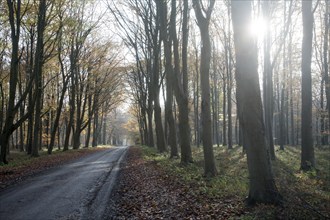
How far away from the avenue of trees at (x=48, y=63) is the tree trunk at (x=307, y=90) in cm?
1581

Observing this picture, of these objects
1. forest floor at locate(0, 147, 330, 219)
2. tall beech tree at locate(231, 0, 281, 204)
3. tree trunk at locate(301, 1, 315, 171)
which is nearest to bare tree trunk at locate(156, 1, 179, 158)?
tree trunk at locate(301, 1, 315, 171)

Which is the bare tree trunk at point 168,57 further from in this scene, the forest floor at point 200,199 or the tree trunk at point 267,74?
the forest floor at point 200,199

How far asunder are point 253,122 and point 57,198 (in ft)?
19.7

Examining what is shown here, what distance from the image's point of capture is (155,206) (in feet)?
29.1

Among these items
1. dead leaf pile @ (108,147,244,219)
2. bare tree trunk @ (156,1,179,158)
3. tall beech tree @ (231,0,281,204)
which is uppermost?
bare tree trunk @ (156,1,179,158)

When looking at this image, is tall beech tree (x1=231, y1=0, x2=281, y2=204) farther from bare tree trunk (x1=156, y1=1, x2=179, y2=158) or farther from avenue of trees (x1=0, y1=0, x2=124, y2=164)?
avenue of trees (x1=0, y1=0, x2=124, y2=164)

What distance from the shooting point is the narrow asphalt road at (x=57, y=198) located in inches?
313

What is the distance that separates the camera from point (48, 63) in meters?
34.1

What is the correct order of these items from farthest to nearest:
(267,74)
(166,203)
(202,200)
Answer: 1. (267,74)
2. (166,203)
3. (202,200)

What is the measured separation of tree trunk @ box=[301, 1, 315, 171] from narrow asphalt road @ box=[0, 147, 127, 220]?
881 cm

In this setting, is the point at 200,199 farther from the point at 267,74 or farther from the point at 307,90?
the point at 267,74

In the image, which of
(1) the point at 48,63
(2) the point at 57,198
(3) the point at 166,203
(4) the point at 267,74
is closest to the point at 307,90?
(4) the point at 267,74

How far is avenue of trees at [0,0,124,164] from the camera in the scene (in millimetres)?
21250

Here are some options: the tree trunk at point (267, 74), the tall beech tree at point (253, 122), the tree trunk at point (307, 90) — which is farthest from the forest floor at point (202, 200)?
the tree trunk at point (267, 74)
